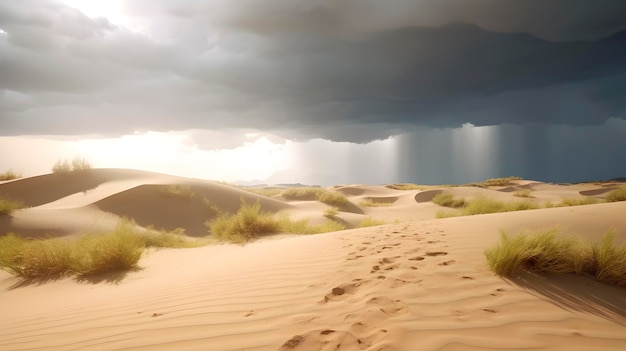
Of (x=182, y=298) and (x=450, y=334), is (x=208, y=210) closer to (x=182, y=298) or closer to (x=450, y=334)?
(x=182, y=298)

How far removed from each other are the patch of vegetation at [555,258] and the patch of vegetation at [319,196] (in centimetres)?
1529

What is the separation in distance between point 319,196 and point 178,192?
340 inches

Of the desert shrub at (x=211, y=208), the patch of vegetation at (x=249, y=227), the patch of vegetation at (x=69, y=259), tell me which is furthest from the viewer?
the desert shrub at (x=211, y=208)

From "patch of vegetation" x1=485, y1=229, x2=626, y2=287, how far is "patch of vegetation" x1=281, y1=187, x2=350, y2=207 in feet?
50.1

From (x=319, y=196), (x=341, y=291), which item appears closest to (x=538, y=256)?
(x=341, y=291)

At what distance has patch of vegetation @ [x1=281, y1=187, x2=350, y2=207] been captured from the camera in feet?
62.6

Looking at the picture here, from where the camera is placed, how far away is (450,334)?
2.28 m

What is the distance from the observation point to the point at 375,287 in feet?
10.4

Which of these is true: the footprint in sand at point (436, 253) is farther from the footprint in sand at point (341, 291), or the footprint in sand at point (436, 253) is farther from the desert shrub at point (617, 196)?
the desert shrub at point (617, 196)

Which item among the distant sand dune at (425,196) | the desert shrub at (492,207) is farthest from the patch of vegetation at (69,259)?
the distant sand dune at (425,196)

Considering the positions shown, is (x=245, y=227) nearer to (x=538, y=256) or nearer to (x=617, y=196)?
(x=538, y=256)

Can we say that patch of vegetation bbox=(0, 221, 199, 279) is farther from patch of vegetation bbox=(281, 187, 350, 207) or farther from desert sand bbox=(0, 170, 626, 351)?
patch of vegetation bbox=(281, 187, 350, 207)

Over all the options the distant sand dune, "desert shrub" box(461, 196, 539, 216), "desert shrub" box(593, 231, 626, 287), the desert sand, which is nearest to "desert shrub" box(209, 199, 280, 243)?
the desert sand

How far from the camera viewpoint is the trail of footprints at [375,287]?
7.46ft
